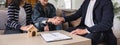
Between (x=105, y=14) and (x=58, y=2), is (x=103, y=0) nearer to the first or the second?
(x=105, y=14)

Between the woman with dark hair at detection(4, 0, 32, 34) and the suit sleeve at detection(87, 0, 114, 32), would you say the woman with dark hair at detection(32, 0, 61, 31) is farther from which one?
the suit sleeve at detection(87, 0, 114, 32)

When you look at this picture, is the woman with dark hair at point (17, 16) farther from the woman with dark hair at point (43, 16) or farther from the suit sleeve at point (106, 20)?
the suit sleeve at point (106, 20)

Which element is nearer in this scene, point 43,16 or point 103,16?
point 103,16

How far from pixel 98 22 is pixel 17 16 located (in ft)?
3.32

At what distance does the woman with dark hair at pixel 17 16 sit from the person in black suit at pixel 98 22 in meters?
0.52

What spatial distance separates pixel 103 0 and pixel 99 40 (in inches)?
15.8

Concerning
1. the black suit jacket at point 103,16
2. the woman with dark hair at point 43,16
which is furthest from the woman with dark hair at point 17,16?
the black suit jacket at point 103,16

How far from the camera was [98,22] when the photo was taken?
1.62 meters

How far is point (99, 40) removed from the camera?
1502 millimetres

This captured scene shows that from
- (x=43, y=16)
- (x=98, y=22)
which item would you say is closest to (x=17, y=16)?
(x=43, y=16)

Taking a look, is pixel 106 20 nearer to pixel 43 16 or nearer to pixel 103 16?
pixel 103 16

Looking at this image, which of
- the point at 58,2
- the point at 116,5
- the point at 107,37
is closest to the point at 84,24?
the point at 107,37

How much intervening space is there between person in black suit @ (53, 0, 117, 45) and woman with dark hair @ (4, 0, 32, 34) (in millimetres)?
518

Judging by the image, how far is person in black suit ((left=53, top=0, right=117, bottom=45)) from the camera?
146 cm
